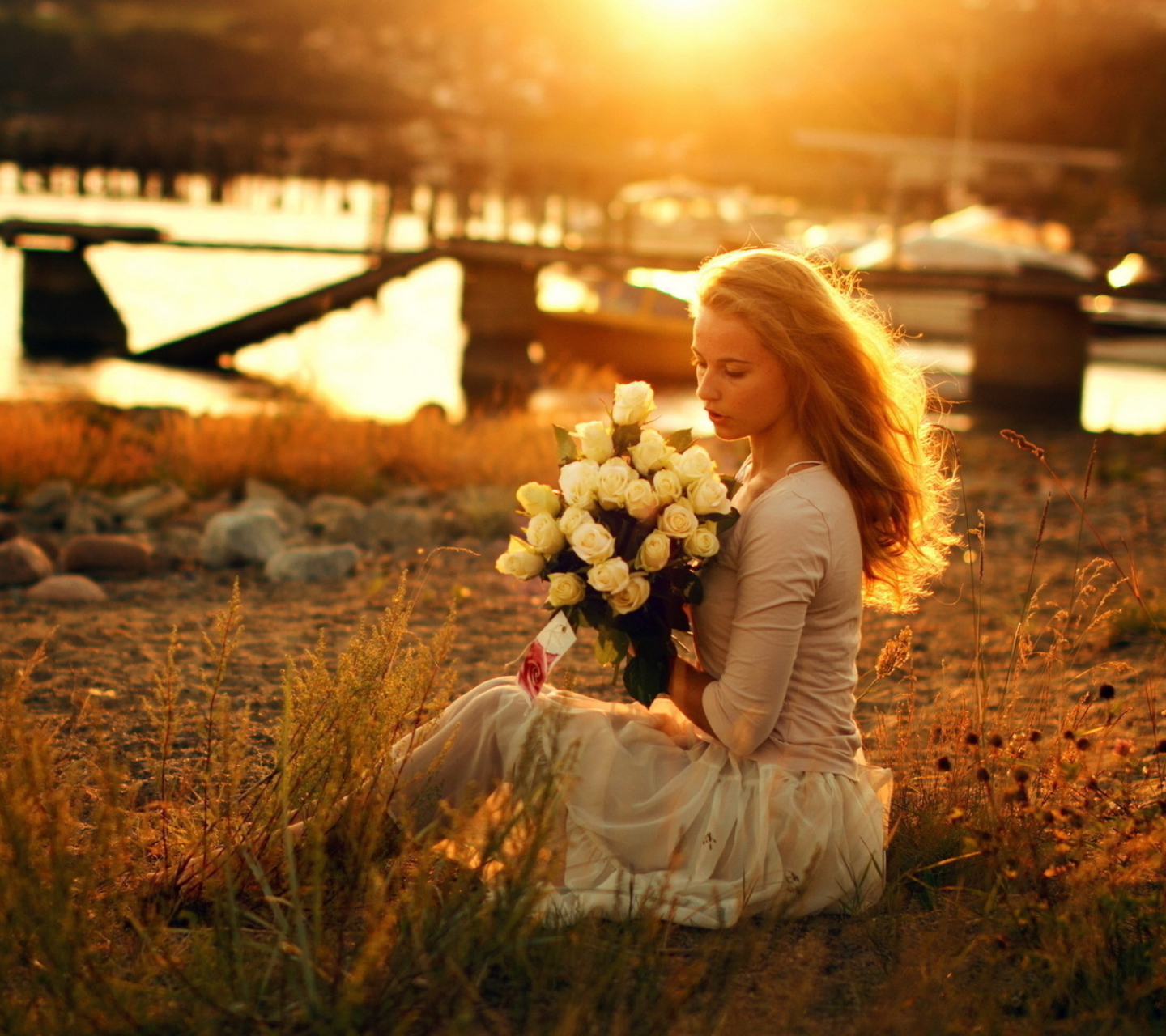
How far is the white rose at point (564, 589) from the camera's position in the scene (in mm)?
2773

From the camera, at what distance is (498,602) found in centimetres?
628

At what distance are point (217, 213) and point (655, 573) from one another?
186 feet

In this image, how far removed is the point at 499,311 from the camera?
17922mm

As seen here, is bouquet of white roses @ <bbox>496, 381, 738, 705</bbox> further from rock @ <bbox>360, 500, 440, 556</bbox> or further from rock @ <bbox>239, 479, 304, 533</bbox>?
rock @ <bbox>239, 479, 304, 533</bbox>

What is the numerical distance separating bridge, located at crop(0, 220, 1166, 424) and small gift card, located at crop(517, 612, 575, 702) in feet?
44.3

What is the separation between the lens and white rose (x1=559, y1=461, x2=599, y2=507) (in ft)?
9.19

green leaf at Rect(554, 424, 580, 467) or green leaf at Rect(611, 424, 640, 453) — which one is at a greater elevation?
green leaf at Rect(611, 424, 640, 453)

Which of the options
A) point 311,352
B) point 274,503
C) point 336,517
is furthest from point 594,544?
point 311,352

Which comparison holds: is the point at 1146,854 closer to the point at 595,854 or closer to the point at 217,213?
the point at 595,854

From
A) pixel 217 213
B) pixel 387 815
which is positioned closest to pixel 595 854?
pixel 387 815

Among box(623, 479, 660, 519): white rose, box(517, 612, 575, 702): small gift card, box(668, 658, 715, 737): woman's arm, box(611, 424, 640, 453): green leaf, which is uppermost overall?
box(611, 424, 640, 453): green leaf

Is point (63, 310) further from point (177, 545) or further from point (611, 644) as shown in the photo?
point (611, 644)

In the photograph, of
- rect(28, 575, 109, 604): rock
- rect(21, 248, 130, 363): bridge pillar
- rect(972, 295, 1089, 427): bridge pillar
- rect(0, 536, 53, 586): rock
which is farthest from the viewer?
rect(21, 248, 130, 363): bridge pillar

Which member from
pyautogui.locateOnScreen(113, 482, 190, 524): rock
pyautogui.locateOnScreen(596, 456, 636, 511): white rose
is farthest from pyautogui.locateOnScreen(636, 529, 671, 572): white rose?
pyautogui.locateOnScreen(113, 482, 190, 524): rock
